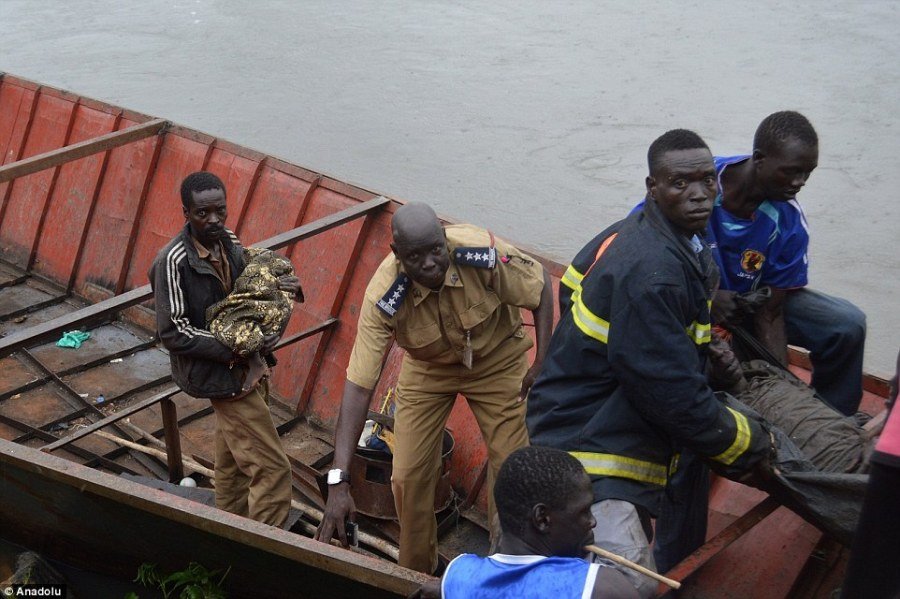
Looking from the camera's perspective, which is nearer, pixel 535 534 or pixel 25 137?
pixel 535 534

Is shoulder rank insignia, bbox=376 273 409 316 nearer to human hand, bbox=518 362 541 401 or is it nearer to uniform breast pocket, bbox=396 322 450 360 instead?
uniform breast pocket, bbox=396 322 450 360

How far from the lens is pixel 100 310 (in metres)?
4.22

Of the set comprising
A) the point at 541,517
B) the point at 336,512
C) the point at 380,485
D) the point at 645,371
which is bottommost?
the point at 380,485

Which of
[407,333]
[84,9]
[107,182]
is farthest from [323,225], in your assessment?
[84,9]

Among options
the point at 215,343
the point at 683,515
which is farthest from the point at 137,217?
the point at 683,515

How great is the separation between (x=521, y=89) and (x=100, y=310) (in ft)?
30.9

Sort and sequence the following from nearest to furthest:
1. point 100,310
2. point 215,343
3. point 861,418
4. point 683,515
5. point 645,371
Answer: point 645,371
point 683,515
point 861,418
point 215,343
point 100,310

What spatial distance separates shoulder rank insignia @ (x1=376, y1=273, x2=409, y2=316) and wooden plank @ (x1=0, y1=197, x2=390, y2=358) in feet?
4.22

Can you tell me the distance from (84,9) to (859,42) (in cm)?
1317

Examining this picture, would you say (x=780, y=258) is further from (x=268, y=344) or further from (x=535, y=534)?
(x=268, y=344)

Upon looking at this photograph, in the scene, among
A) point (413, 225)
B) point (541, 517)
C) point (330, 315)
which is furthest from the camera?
point (330, 315)

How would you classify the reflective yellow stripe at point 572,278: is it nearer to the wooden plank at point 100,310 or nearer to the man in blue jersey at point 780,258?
the man in blue jersey at point 780,258

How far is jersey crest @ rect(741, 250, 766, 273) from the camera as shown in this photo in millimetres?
3625

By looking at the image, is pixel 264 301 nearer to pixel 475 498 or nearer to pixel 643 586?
pixel 475 498
